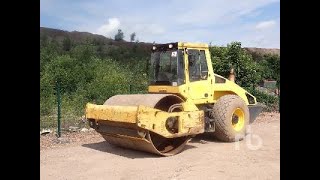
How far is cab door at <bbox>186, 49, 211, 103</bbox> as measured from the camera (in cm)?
849

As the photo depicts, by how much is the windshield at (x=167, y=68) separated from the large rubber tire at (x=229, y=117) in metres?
1.28

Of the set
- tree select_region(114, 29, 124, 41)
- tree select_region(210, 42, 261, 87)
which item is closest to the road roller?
tree select_region(210, 42, 261, 87)

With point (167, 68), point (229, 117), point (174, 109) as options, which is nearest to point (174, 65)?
point (167, 68)


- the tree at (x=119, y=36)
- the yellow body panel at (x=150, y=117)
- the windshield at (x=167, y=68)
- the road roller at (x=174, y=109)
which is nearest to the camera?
the yellow body panel at (x=150, y=117)

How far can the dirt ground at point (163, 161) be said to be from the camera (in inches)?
253

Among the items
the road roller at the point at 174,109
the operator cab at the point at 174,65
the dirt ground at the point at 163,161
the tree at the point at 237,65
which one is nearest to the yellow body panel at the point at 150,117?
the road roller at the point at 174,109

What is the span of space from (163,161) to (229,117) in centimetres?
233

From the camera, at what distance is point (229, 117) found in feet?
29.2

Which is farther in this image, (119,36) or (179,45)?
(119,36)

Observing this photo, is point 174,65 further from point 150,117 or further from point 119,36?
point 119,36

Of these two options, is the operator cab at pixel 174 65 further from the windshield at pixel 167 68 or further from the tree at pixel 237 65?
the tree at pixel 237 65

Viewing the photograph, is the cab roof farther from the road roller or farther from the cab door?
the cab door
